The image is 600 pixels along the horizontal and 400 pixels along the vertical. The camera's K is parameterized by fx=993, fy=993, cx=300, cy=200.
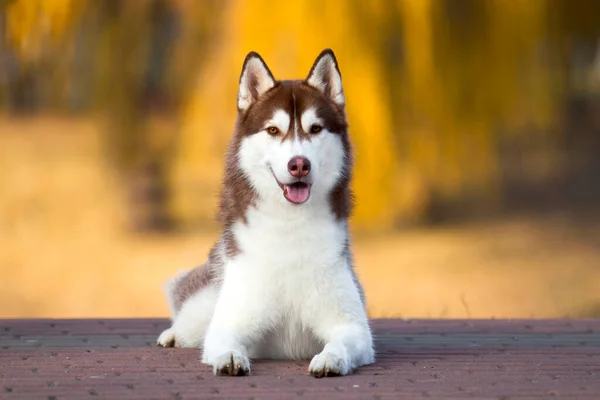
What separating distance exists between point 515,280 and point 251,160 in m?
9.51

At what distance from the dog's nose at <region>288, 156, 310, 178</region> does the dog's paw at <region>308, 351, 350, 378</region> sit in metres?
0.70

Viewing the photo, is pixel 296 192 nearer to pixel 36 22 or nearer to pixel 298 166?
pixel 298 166

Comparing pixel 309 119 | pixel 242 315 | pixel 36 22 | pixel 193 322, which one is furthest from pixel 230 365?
pixel 36 22

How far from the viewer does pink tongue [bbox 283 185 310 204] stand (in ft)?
Result: 13.0

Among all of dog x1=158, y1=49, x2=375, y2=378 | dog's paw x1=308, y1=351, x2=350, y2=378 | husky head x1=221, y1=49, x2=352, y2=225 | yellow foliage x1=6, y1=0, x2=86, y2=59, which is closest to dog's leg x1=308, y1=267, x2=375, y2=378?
dog x1=158, y1=49, x2=375, y2=378

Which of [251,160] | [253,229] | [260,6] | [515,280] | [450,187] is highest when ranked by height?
[260,6]

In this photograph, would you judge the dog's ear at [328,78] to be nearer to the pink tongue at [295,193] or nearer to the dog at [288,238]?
the dog at [288,238]

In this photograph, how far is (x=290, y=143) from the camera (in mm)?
3916

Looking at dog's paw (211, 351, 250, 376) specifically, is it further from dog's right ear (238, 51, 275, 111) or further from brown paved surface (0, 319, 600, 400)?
dog's right ear (238, 51, 275, 111)

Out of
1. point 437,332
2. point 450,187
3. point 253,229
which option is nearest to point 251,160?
point 253,229

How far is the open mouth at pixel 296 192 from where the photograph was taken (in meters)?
3.95

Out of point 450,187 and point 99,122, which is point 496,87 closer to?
point 450,187

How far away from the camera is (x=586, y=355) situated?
14.3 ft

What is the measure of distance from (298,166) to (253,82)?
1.98 feet
